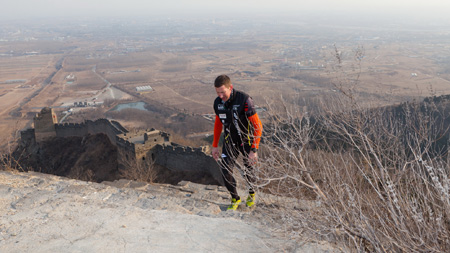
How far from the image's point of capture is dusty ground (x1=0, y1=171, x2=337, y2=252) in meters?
3.85

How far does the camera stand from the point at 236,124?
14.7 feet

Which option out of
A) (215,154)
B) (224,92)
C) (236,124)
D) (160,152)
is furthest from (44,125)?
(236,124)

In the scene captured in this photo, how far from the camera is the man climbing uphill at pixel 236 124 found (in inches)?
181

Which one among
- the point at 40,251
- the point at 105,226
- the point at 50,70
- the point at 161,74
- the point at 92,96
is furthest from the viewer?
the point at 50,70

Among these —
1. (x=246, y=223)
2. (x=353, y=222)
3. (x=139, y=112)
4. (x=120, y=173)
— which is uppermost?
(x=353, y=222)

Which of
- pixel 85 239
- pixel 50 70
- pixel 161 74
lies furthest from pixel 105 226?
pixel 50 70

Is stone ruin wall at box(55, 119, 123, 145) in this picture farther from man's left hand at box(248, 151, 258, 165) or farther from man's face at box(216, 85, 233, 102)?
man's left hand at box(248, 151, 258, 165)

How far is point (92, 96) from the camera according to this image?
62625mm

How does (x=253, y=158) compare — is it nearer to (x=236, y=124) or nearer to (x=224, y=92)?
(x=236, y=124)

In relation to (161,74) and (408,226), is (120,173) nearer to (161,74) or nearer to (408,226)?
(408,226)

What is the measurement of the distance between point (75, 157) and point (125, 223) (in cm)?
1794

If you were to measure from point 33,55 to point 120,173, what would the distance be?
372 feet

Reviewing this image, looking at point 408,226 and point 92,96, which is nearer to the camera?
point 408,226

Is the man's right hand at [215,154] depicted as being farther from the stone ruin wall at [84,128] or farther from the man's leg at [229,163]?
the stone ruin wall at [84,128]
